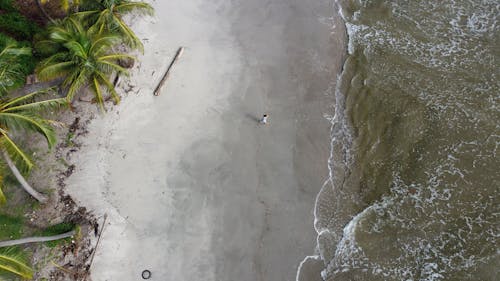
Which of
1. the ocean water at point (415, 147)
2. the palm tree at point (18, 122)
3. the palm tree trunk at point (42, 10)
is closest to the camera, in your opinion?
the palm tree at point (18, 122)

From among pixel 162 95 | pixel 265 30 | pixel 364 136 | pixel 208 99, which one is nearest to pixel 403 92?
pixel 364 136

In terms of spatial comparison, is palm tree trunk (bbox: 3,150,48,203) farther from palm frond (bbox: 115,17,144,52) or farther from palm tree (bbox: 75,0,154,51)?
palm frond (bbox: 115,17,144,52)

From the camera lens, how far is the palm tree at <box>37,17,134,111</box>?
12.6 meters

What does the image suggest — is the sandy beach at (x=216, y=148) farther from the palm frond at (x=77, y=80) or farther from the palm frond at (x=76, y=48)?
the palm frond at (x=76, y=48)

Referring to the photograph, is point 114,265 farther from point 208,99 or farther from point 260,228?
point 208,99

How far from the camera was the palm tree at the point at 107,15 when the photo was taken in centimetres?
1411

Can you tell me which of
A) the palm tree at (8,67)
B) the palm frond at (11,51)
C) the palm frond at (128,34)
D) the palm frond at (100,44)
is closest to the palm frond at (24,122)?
the palm tree at (8,67)

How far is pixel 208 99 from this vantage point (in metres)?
16.3

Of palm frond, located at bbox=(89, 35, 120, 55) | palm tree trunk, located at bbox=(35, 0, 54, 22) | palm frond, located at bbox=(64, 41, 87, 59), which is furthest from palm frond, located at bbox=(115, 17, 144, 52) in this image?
palm tree trunk, located at bbox=(35, 0, 54, 22)

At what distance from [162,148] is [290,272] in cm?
684

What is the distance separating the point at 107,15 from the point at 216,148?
652 cm

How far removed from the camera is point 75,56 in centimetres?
1262

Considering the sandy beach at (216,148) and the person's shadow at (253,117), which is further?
the person's shadow at (253,117)

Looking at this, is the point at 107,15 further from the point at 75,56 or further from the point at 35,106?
the point at 35,106
